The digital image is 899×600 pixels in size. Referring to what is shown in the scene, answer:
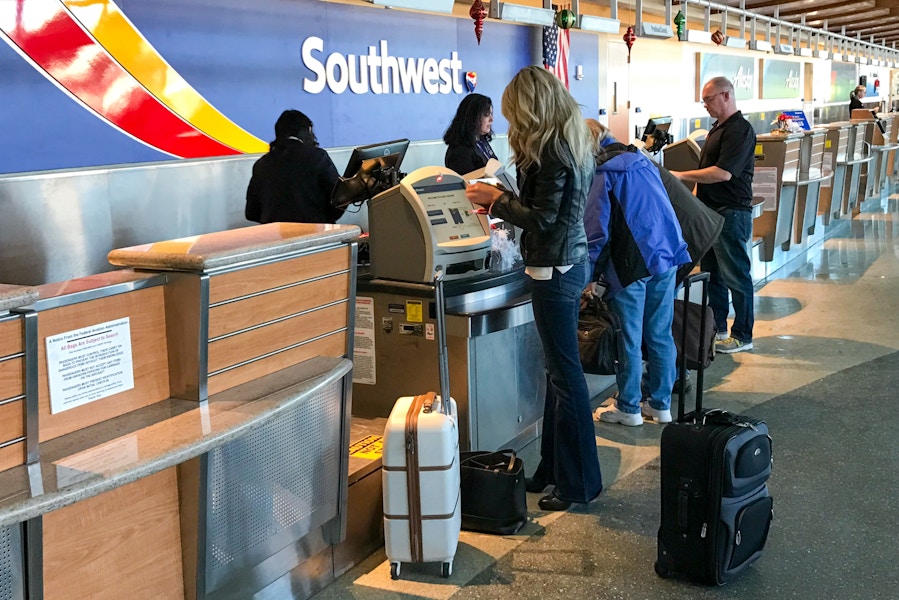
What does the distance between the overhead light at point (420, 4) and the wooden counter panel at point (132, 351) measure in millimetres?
2174

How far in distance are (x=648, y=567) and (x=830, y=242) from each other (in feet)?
26.5

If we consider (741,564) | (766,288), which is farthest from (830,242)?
(741,564)

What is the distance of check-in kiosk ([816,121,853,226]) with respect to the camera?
10078 millimetres

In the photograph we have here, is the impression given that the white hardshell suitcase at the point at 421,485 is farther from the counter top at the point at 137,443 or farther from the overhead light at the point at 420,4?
the overhead light at the point at 420,4

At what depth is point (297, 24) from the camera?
614 cm

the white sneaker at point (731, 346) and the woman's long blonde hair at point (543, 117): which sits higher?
the woman's long blonde hair at point (543, 117)

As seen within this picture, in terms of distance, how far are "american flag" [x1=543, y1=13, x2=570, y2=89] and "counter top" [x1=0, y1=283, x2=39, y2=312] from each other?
7804 mm

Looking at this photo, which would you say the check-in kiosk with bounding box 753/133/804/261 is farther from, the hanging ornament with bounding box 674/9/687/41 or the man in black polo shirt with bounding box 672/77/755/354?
the man in black polo shirt with bounding box 672/77/755/354

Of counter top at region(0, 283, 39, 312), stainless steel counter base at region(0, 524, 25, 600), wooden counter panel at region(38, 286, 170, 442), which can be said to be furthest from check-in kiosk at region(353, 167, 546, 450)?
stainless steel counter base at region(0, 524, 25, 600)

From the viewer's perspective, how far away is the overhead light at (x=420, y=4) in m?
4.07

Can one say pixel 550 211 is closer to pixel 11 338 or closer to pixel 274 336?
pixel 274 336

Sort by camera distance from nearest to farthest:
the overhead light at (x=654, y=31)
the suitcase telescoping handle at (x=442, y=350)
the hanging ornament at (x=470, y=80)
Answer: the suitcase telescoping handle at (x=442, y=350) < the overhead light at (x=654, y=31) < the hanging ornament at (x=470, y=80)

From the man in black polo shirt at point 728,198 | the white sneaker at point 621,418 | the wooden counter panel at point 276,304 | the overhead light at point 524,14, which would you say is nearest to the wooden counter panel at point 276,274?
the wooden counter panel at point 276,304

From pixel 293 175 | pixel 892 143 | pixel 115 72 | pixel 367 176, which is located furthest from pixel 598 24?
pixel 892 143
